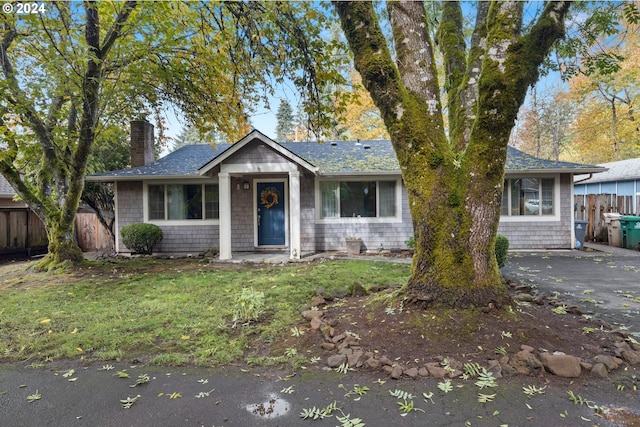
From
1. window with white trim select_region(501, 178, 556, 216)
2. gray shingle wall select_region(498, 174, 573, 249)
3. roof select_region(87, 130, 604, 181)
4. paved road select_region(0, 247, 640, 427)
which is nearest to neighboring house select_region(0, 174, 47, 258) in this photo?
roof select_region(87, 130, 604, 181)

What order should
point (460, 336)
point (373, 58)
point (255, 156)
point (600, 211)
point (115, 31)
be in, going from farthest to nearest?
point (600, 211)
point (255, 156)
point (115, 31)
point (373, 58)
point (460, 336)

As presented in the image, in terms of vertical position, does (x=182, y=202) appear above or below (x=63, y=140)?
below

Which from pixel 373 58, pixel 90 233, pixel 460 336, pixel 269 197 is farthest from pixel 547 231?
pixel 90 233

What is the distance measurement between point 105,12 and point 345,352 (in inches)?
326

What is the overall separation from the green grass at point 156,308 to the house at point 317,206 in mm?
2301

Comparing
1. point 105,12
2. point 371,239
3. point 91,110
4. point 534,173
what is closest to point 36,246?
point 91,110

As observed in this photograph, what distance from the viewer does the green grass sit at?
145 inches

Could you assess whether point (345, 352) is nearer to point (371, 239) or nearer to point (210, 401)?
point (210, 401)

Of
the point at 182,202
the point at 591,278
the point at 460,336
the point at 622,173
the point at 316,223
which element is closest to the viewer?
the point at 460,336

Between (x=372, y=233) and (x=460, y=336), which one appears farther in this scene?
(x=372, y=233)

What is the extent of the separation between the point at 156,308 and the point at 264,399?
3.08m

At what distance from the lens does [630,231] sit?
1091 cm

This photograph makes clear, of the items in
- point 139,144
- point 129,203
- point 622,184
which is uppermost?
point 139,144

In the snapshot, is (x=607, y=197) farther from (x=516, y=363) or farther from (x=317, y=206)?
(x=516, y=363)
